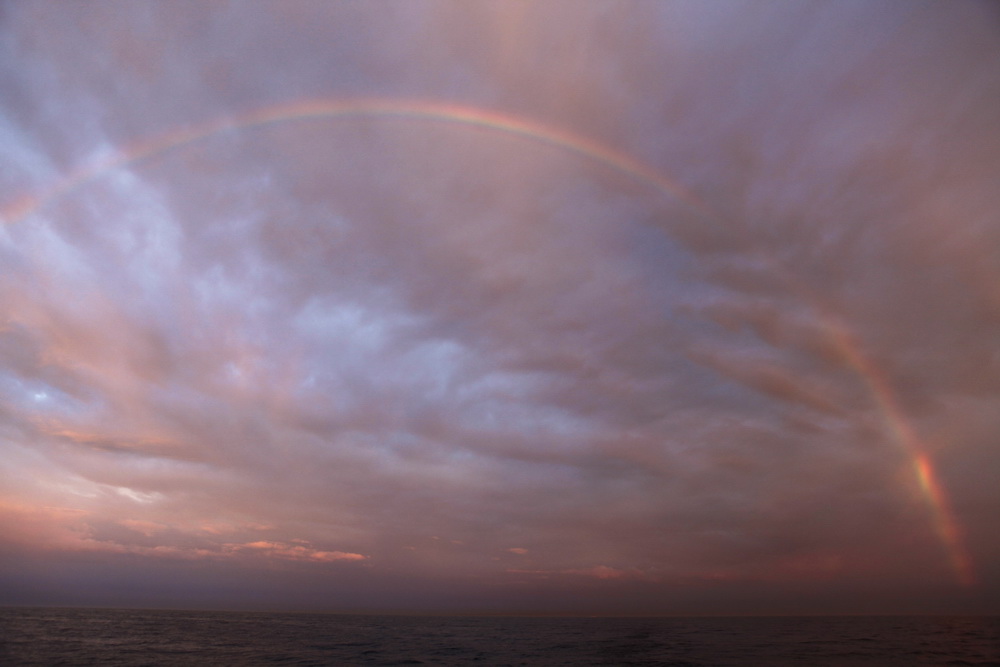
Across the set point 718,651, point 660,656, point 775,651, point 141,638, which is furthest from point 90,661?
point 775,651

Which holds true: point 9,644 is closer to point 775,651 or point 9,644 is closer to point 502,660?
point 502,660

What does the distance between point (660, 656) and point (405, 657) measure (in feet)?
106

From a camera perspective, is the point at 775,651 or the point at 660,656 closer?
the point at 660,656

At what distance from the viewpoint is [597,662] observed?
202ft

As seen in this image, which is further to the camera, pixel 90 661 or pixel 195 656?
pixel 195 656

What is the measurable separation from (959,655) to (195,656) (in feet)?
302

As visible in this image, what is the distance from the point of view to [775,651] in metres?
72.3

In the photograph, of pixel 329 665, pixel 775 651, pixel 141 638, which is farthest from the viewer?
pixel 141 638

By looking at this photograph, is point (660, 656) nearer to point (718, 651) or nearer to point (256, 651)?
point (718, 651)

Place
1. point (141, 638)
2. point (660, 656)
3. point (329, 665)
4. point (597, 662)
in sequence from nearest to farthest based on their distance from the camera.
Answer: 1. point (329, 665)
2. point (597, 662)
3. point (660, 656)
4. point (141, 638)

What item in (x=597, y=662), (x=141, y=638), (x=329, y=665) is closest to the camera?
(x=329, y=665)

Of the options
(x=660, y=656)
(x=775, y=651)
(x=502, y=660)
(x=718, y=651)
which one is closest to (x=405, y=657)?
(x=502, y=660)

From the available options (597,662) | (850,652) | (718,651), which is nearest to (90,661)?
(597,662)

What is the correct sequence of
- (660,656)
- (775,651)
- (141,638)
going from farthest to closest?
(141,638)
(775,651)
(660,656)
